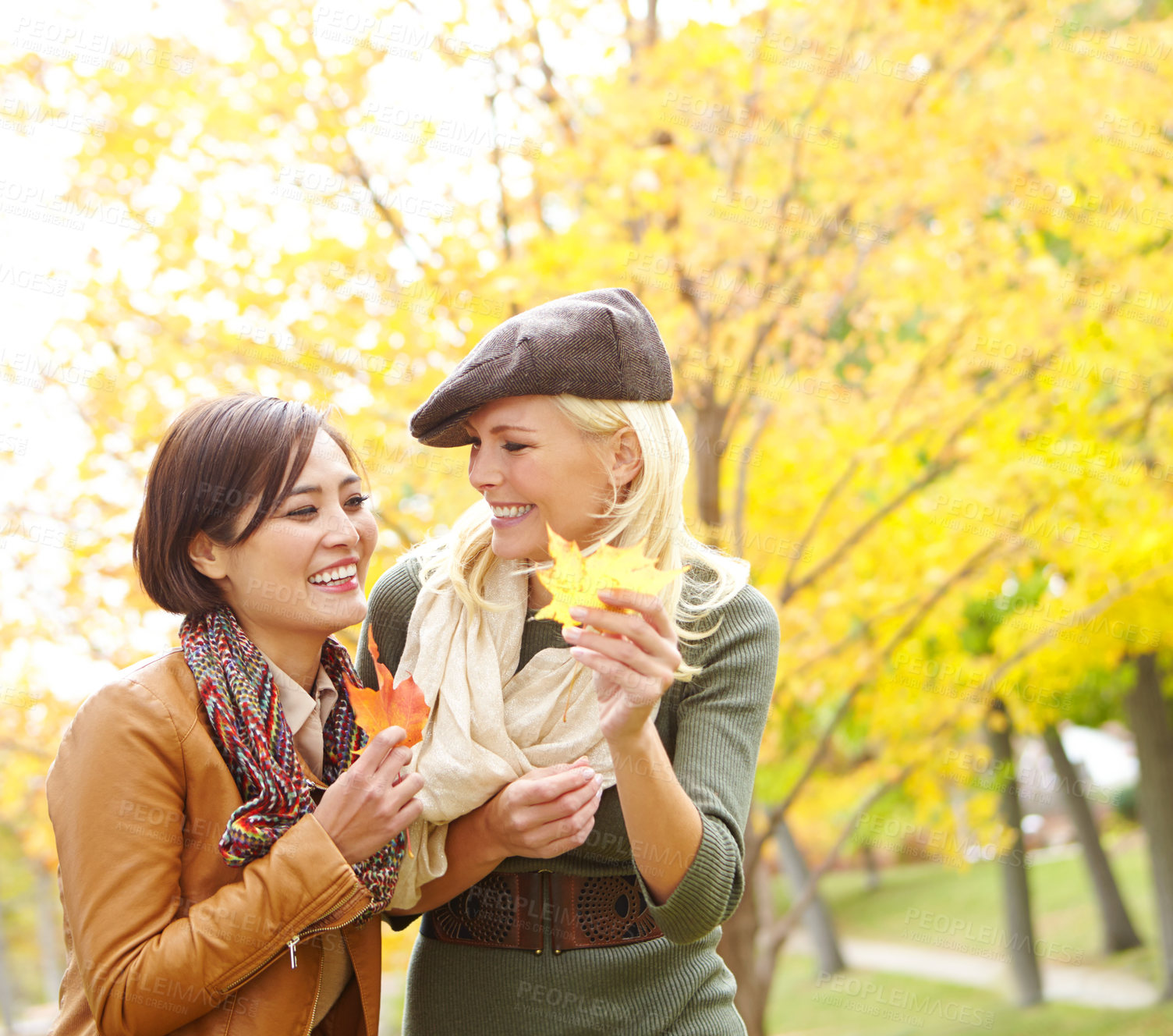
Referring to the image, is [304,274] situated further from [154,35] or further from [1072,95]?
[1072,95]

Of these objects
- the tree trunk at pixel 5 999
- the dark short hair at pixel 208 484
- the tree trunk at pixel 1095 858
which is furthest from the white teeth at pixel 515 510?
the tree trunk at pixel 5 999

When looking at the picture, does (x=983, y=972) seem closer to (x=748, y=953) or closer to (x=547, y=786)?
(x=748, y=953)

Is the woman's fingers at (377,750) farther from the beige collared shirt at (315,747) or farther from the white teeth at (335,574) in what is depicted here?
the white teeth at (335,574)

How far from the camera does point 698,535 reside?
4535 millimetres

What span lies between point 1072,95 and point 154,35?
152 inches

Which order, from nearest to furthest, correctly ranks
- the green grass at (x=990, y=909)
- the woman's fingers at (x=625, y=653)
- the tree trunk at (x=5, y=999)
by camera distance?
the woman's fingers at (x=625, y=653), the green grass at (x=990, y=909), the tree trunk at (x=5, y=999)

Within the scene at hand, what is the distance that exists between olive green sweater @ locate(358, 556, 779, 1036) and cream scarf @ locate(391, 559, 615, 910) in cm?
15

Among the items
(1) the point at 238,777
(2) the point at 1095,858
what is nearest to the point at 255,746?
(1) the point at 238,777

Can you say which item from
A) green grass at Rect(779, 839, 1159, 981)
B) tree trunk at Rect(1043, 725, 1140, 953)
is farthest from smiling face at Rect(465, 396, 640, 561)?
green grass at Rect(779, 839, 1159, 981)

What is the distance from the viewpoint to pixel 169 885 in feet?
6.00

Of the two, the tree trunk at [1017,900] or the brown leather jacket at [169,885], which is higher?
the brown leather jacket at [169,885]

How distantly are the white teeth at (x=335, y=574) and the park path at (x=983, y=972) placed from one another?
1192 centimetres

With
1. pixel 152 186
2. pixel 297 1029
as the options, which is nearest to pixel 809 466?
pixel 152 186

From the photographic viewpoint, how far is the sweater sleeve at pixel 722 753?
1.89 metres
